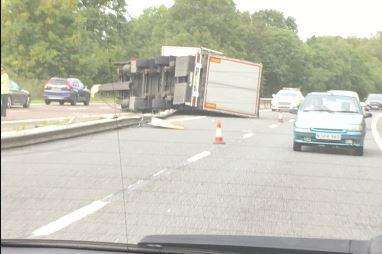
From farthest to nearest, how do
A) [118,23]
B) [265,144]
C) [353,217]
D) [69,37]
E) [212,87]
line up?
[265,144], [353,217], [212,87], [118,23], [69,37]

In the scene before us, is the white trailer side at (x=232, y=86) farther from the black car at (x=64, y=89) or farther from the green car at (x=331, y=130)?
the green car at (x=331, y=130)

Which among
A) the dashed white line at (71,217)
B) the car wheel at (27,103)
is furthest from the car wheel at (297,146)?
the car wheel at (27,103)

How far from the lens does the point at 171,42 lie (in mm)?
2369

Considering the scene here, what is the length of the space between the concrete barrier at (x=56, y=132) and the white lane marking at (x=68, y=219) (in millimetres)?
331

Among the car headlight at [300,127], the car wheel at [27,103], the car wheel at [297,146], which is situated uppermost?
the car wheel at [27,103]

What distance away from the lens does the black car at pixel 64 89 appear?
5.96 feet

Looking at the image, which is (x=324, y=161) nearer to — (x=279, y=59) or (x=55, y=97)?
(x=279, y=59)

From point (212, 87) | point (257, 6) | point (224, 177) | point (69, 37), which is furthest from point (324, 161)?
point (69, 37)

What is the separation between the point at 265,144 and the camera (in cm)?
1221

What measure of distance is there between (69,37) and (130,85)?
0.48m

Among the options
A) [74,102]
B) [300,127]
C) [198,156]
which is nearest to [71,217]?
[74,102]

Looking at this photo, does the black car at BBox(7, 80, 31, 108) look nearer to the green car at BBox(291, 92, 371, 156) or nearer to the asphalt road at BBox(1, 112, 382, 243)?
the asphalt road at BBox(1, 112, 382, 243)

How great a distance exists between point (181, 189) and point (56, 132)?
378cm

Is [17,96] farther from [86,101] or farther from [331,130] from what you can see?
[331,130]
